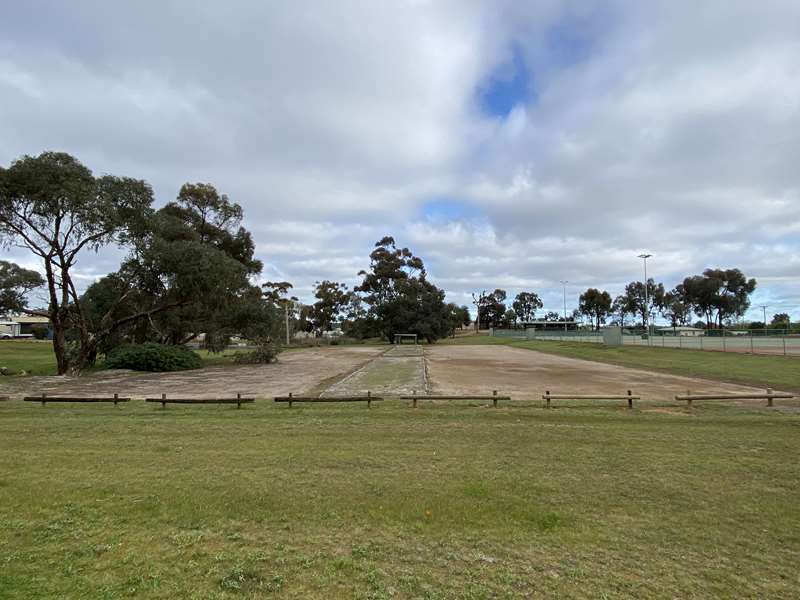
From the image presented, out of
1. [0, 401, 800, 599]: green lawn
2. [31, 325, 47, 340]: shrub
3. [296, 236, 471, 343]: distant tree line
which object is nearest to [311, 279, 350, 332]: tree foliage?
[296, 236, 471, 343]: distant tree line

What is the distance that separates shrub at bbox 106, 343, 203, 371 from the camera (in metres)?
23.6

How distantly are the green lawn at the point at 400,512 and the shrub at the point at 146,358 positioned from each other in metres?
16.0

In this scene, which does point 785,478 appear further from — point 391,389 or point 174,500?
point 391,389

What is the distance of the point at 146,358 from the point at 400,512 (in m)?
22.7

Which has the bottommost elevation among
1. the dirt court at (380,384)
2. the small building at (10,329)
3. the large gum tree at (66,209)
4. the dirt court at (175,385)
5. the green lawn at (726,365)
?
the dirt court at (175,385)

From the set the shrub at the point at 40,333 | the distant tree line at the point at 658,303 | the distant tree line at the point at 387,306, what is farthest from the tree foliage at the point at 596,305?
the shrub at the point at 40,333

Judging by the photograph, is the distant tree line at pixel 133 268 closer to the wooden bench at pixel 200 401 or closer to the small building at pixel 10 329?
the wooden bench at pixel 200 401

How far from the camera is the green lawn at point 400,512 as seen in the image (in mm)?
3492

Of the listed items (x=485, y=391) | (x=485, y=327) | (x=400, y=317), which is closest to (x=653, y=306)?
(x=485, y=327)

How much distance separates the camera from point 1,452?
23.3ft

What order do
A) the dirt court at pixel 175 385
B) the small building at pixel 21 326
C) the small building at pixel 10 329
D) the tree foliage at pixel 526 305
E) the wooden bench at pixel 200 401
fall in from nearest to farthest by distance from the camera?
the wooden bench at pixel 200 401 < the dirt court at pixel 175 385 < the small building at pixel 10 329 < the small building at pixel 21 326 < the tree foliage at pixel 526 305

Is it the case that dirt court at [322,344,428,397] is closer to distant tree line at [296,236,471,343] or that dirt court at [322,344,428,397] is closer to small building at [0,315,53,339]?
distant tree line at [296,236,471,343]

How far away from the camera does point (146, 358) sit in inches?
934

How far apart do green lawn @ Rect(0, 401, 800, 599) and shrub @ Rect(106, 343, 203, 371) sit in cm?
1598
